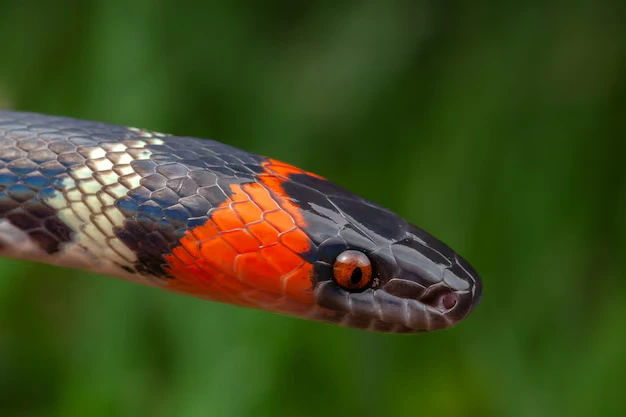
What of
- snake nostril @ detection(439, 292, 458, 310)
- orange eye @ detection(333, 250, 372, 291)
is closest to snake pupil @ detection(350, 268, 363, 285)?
orange eye @ detection(333, 250, 372, 291)

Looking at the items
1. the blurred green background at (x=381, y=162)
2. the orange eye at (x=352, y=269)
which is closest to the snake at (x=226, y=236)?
the orange eye at (x=352, y=269)

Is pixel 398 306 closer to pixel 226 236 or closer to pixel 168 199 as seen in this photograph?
pixel 226 236

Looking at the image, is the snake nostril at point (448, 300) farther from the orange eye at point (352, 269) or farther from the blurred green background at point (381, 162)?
the blurred green background at point (381, 162)

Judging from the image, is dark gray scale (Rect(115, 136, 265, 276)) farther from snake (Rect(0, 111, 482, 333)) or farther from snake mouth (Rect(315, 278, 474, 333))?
snake mouth (Rect(315, 278, 474, 333))

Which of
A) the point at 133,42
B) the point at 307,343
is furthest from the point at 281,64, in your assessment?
the point at 307,343

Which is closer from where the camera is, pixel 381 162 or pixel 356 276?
pixel 356 276

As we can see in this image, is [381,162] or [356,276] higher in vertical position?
[356,276]

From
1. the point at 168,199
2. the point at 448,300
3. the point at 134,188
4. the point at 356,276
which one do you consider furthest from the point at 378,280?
the point at 134,188
